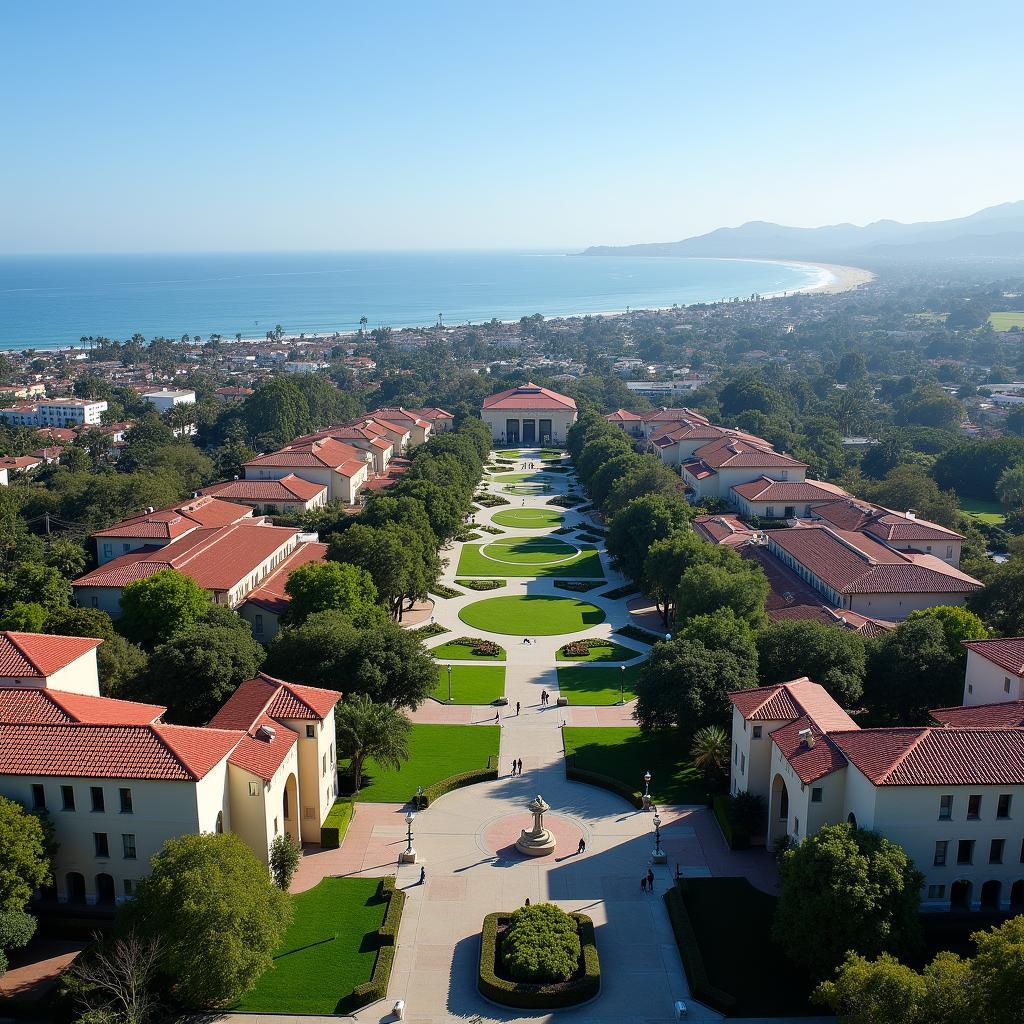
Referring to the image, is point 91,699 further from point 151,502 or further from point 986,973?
point 151,502

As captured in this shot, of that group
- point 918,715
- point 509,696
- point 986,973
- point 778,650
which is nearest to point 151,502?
point 509,696

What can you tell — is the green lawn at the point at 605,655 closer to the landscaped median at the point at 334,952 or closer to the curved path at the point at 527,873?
the curved path at the point at 527,873

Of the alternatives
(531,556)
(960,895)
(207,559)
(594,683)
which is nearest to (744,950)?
(960,895)

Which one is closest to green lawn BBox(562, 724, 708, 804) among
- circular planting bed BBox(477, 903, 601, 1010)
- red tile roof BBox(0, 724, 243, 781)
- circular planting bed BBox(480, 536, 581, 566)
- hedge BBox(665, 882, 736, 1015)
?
hedge BBox(665, 882, 736, 1015)

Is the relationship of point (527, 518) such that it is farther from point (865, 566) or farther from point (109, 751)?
point (109, 751)

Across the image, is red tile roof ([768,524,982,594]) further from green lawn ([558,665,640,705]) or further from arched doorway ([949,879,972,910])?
arched doorway ([949,879,972,910])

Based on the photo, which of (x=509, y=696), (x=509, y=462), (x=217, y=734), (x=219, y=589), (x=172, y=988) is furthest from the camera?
(x=509, y=462)
